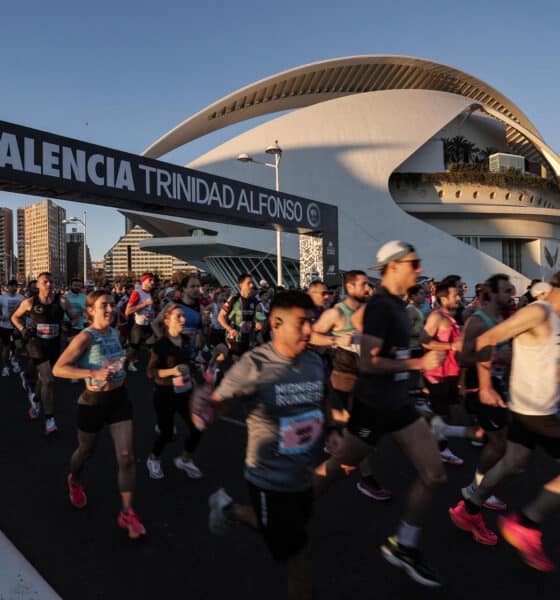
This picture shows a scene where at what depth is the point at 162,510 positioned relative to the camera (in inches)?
140

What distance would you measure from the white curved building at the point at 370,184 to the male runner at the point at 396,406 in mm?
27613

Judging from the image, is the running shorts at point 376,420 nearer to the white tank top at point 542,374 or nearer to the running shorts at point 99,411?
the white tank top at point 542,374

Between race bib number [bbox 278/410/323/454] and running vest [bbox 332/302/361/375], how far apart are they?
6.93ft

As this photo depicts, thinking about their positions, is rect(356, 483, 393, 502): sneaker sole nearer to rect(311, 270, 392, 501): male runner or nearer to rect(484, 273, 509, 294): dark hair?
rect(311, 270, 392, 501): male runner

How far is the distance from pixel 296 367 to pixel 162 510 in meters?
2.08

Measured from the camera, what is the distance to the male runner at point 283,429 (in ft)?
6.75

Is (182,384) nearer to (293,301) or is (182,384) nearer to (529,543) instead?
(293,301)

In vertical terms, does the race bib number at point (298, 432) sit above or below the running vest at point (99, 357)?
below

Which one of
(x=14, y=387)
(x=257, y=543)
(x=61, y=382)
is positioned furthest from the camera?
(x=61, y=382)

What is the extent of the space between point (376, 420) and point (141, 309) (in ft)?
22.8

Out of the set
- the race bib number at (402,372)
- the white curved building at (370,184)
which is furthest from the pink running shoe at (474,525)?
the white curved building at (370,184)

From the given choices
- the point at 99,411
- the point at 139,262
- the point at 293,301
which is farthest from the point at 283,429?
the point at 139,262

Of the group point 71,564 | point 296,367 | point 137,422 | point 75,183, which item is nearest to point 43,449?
point 137,422

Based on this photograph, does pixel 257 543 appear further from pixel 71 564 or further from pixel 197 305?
pixel 197 305
